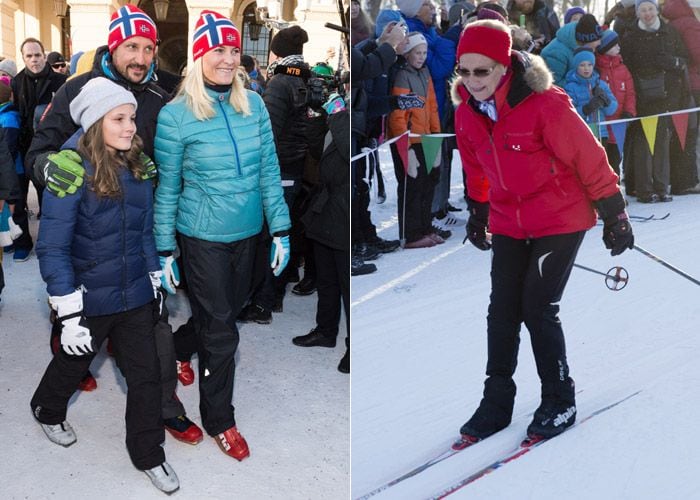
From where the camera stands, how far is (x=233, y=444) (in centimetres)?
251

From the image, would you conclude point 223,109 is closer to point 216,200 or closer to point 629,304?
point 216,200

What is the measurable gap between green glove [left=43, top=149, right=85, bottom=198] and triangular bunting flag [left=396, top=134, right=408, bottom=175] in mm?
904

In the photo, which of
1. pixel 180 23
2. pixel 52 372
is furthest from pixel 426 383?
pixel 180 23

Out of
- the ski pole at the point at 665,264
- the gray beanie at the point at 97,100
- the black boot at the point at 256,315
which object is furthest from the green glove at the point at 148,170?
the black boot at the point at 256,315

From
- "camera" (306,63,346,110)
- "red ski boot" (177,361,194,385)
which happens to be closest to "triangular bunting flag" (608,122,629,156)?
"red ski boot" (177,361,194,385)

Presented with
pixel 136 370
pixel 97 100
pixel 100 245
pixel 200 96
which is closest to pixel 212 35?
pixel 200 96

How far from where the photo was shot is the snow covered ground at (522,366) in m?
1.56

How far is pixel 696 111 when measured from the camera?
5.32ft

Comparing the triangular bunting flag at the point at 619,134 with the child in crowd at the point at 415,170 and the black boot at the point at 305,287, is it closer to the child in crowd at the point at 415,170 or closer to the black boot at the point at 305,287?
the child in crowd at the point at 415,170

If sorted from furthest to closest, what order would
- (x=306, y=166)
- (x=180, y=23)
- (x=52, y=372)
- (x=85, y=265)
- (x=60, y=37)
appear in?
(x=180, y=23), (x=60, y=37), (x=306, y=166), (x=52, y=372), (x=85, y=265)

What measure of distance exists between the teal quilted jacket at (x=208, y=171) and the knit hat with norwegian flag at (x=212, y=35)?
126 millimetres

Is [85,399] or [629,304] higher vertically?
[629,304]

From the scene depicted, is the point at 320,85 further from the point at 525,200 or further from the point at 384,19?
the point at 525,200

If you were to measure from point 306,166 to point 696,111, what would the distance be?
264cm
